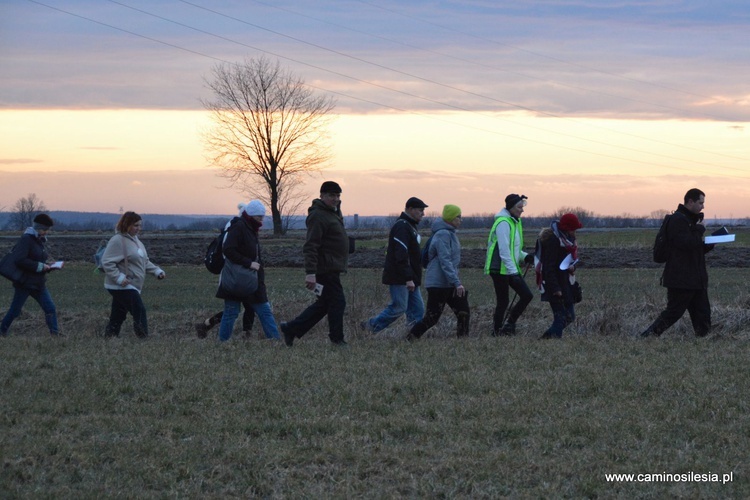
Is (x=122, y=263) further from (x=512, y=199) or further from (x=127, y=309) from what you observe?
(x=512, y=199)

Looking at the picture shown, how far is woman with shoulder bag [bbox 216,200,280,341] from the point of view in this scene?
11.3 metres

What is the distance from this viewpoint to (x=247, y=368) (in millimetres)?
9242

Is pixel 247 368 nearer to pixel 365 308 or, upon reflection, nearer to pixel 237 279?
pixel 237 279

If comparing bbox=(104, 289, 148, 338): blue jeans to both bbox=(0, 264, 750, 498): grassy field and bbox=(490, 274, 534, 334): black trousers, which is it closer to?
bbox=(0, 264, 750, 498): grassy field

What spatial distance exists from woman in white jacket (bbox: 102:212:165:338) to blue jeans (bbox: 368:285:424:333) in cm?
286

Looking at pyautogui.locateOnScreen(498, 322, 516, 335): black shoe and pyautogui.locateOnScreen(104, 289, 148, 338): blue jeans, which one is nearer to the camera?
pyautogui.locateOnScreen(104, 289, 148, 338): blue jeans

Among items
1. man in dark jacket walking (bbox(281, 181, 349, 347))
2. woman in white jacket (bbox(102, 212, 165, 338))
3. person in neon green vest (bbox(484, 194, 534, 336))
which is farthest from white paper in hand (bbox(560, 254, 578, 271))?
woman in white jacket (bbox(102, 212, 165, 338))

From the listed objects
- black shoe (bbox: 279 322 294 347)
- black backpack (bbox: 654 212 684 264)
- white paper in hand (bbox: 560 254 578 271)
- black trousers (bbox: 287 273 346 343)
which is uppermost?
black backpack (bbox: 654 212 684 264)

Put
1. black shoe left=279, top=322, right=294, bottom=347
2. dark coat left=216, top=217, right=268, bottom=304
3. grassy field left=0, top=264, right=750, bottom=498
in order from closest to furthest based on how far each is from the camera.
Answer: grassy field left=0, top=264, right=750, bottom=498, black shoe left=279, top=322, right=294, bottom=347, dark coat left=216, top=217, right=268, bottom=304

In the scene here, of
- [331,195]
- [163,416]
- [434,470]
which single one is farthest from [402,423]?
[331,195]

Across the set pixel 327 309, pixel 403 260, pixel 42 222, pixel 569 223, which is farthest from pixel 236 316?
pixel 569 223

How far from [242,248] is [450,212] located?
2709 millimetres

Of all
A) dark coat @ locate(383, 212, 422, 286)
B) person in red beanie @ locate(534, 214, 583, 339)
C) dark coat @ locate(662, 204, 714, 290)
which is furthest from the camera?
person in red beanie @ locate(534, 214, 583, 339)

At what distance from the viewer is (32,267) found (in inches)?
528
